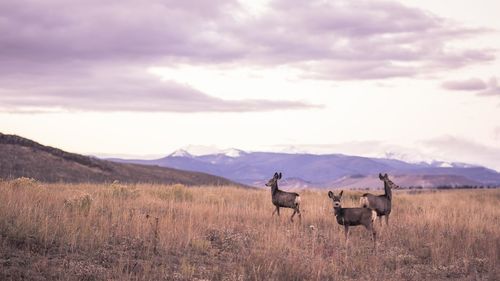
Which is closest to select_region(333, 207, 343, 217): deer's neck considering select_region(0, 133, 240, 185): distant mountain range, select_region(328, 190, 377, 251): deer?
select_region(328, 190, 377, 251): deer

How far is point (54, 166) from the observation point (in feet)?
177

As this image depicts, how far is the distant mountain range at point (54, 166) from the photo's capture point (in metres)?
49.0

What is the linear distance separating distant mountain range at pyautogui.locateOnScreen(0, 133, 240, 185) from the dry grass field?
Answer: 32097 mm

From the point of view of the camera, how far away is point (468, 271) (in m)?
13.1

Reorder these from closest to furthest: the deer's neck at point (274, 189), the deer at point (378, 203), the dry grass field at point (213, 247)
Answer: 1. the dry grass field at point (213, 247)
2. the deer at point (378, 203)
3. the deer's neck at point (274, 189)

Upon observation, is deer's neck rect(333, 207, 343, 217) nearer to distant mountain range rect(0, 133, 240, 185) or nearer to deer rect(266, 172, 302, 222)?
deer rect(266, 172, 302, 222)

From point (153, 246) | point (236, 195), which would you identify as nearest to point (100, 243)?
point (153, 246)

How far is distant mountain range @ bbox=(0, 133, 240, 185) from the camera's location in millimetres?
Answer: 49031

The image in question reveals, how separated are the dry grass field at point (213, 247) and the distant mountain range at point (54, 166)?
3210 cm

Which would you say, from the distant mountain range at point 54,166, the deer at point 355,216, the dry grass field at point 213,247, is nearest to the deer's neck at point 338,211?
the deer at point 355,216

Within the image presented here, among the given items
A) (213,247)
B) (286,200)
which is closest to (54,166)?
(286,200)

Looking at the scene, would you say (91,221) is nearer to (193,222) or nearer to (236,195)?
(193,222)

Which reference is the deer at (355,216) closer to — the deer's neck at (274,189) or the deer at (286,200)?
the deer at (286,200)

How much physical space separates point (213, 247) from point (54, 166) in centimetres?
4391
